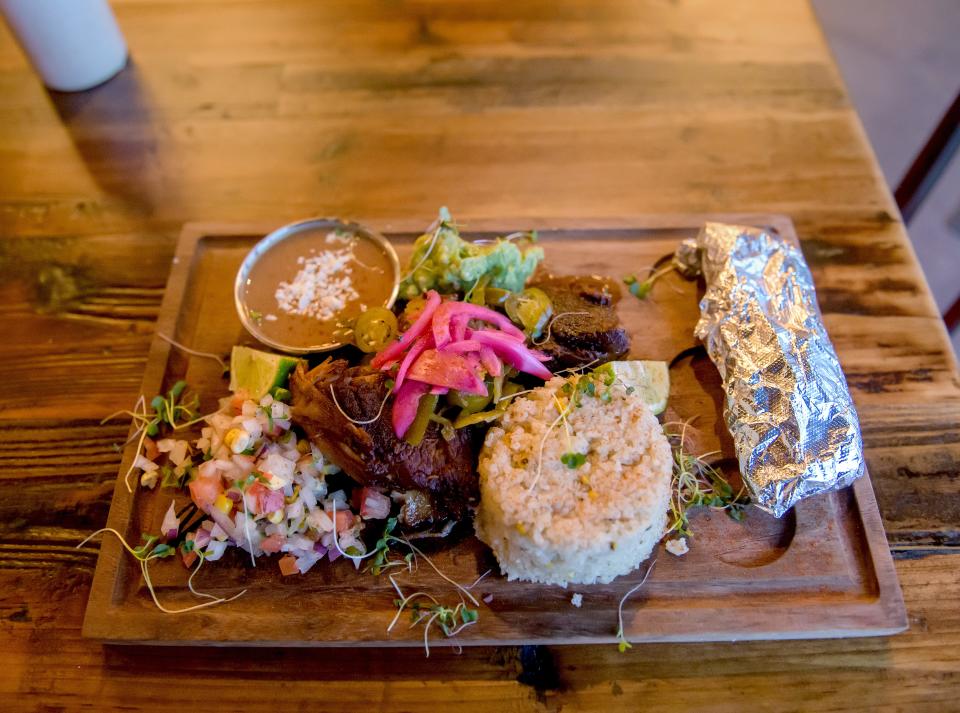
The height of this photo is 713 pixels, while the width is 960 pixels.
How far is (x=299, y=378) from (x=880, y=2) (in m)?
7.15

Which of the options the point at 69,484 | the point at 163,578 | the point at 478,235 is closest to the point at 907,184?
the point at 478,235

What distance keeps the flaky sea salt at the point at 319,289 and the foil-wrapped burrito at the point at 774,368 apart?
1491 millimetres

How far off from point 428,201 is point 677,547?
7.13 feet

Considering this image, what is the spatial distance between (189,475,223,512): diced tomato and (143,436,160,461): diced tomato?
0.34m

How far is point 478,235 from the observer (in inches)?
130

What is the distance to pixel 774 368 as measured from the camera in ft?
8.58

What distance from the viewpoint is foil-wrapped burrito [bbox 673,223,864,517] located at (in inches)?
96.7

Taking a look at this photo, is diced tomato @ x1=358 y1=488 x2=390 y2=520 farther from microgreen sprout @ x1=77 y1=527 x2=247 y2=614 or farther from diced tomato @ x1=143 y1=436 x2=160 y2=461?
diced tomato @ x1=143 y1=436 x2=160 y2=461

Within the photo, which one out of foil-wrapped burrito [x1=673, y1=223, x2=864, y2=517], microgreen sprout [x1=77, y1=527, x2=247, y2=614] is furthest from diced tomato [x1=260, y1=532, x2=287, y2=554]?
foil-wrapped burrito [x1=673, y1=223, x2=864, y2=517]

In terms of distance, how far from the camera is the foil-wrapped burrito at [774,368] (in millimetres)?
2457

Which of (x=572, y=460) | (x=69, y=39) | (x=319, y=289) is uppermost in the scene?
(x=69, y=39)

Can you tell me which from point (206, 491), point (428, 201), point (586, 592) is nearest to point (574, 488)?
point (586, 592)

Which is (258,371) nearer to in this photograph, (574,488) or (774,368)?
(574,488)

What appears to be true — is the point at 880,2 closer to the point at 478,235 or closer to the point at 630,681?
the point at 478,235
